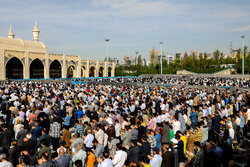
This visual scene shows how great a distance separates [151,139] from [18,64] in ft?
154

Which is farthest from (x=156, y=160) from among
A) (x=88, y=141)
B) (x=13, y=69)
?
(x=13, y=69)

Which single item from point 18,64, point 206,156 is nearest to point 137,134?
point 206,156

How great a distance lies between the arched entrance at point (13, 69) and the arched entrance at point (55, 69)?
7.29 m

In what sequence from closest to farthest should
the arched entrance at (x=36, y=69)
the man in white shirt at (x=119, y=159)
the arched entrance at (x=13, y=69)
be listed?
the man in white shirt at (x=119, y=159)
the arched entrance at (x=13, y=69)
the arched entrance at (x=36, y=69)

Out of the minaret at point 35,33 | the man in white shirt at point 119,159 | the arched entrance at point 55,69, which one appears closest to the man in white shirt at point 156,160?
the man in white shirt at point 119,159

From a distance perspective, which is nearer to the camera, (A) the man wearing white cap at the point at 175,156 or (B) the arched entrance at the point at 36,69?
(A) the man wearing white cap at the point at 175,156

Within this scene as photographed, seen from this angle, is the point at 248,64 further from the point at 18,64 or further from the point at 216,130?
the point at 216,130

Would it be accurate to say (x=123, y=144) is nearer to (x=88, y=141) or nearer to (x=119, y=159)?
(x=88, y=141)

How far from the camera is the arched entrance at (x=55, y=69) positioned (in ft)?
175

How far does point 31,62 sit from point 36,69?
2.50 m

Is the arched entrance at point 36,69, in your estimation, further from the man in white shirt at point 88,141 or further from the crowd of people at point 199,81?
the man in white shirt at point 88,141

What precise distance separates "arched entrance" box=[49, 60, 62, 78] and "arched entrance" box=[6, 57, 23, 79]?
7.29m

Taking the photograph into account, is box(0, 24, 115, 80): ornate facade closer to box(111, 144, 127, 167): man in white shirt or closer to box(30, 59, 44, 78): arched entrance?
box(30, 59, 44, 78): arched entrance

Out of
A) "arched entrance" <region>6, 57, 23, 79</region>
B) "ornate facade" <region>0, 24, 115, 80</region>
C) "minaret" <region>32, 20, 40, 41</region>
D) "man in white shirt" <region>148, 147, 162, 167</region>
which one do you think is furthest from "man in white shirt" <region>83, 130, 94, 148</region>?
"minaret" <region>32, 20, 40, 41</region>
